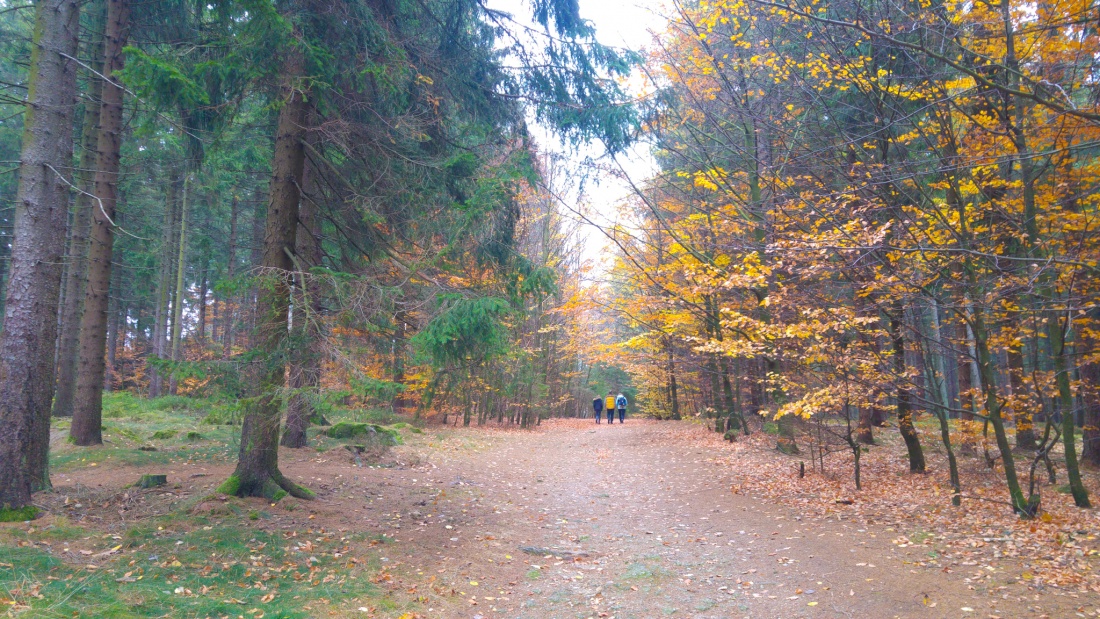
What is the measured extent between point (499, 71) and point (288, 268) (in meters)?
4.64

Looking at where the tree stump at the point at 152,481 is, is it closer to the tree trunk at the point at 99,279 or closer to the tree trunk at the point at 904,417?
the tree trunk at the point at 99,279

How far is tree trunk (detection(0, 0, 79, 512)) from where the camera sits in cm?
608

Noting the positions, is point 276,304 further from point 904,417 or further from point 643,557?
point 904,417

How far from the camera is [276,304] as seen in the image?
23.9 ft

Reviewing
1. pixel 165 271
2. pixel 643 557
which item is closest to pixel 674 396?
pixel 165 271

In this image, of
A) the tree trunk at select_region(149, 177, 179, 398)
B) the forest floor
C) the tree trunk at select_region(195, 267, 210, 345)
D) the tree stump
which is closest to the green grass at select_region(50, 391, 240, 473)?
the forest floor

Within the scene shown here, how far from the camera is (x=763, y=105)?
34.6 feet

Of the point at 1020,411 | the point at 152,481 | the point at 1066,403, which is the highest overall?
the point at 1066,403

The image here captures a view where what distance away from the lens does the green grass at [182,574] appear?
4.55m

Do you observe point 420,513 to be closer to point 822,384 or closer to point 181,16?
point 822,384

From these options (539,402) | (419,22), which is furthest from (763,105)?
(539,402)

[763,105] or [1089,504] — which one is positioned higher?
[763,105]

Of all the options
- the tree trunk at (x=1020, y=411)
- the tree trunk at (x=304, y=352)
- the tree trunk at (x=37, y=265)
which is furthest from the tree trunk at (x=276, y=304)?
the tree trunk at (x=1020, y=411)

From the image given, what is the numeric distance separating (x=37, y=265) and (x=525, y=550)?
20.3 feet
